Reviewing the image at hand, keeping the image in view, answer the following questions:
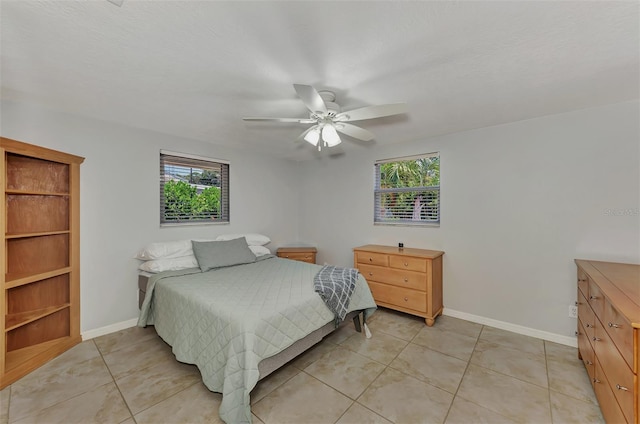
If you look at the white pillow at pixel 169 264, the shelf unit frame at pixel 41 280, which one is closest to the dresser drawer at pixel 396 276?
the white pillow at pixel 169 264

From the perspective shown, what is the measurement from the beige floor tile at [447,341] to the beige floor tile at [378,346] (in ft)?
0.74

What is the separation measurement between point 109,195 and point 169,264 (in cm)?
98

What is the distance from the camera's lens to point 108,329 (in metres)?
2.72

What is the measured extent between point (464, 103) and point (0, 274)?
389cm

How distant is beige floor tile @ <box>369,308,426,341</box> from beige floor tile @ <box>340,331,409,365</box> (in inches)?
3.8

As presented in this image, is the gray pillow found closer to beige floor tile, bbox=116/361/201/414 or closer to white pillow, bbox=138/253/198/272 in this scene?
white pillow, bbox=138/253/198/272

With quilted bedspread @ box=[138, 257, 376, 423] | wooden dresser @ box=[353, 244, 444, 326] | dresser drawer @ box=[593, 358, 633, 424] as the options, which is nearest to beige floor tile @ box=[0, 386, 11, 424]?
quilted bedspread @ box=[138, 257, 376, 423]

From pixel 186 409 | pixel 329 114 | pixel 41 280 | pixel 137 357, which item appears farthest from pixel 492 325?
pixel 41 280

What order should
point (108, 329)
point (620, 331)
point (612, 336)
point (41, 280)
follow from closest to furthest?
point (620, 331), point (612, 336), point (41, 280), point (108, 329)

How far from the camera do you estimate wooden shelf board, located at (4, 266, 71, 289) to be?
1985 mm

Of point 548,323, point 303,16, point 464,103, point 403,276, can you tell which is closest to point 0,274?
point 303,16

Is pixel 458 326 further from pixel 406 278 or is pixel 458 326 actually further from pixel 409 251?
pixel 409 251

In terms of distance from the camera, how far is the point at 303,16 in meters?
1.28

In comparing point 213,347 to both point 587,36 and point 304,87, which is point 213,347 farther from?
point 587,36
